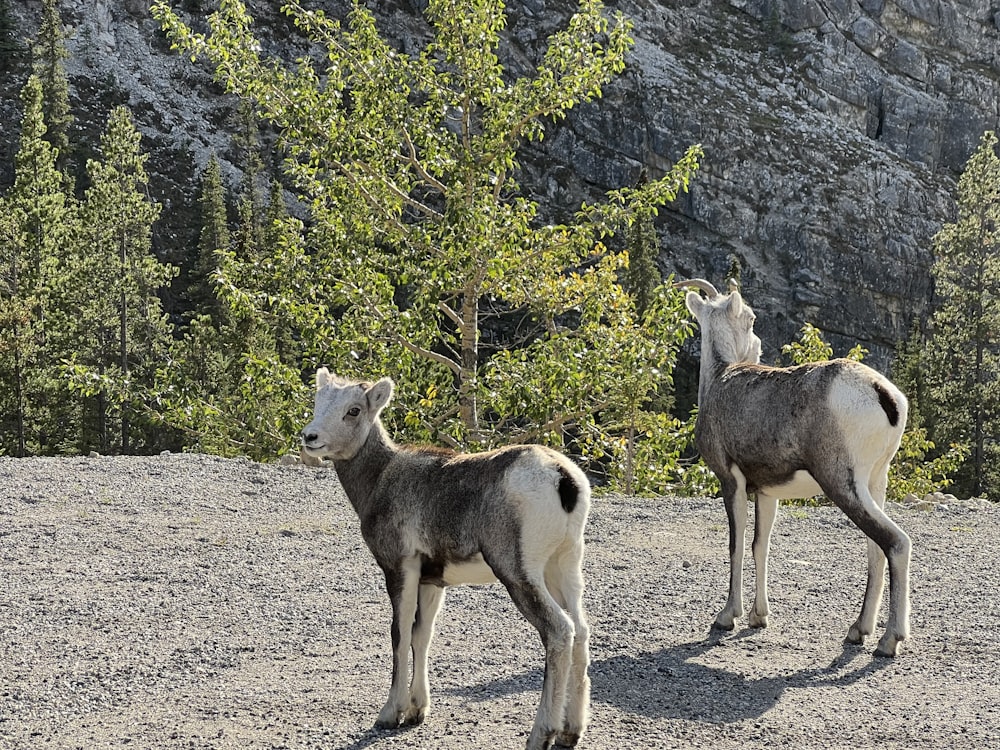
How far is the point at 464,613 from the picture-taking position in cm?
965

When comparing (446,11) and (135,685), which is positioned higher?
(446,11)

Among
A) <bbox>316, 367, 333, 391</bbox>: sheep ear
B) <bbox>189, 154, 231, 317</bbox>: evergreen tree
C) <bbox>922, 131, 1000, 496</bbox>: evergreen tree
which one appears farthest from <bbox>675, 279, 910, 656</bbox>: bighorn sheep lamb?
<bbox>189, 154, 231, 317</bbox>: evergreen tree

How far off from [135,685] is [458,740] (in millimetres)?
2789

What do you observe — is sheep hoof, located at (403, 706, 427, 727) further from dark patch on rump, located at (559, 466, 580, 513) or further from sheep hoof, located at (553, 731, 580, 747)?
dark patch on rump, located at (559, 466, 580, 513)

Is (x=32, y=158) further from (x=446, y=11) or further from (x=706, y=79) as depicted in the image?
(x=706, y=79)

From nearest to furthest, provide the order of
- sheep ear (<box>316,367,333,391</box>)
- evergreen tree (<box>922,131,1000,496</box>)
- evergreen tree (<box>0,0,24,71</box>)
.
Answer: sheep ear (<box>316,367,333,391</box>) → evergreen tree (<box>922,131,1000,496</box>) → evergreen tree (<box>0,0,24,71</box>)

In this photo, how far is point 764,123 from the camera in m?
130

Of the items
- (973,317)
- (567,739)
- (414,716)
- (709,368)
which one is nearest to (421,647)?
(414,716)

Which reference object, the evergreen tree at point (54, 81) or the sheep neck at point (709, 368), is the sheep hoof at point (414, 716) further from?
the evergreen tree at point (54, 81)

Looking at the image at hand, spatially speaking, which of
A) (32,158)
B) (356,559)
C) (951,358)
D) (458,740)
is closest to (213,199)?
(32,158)

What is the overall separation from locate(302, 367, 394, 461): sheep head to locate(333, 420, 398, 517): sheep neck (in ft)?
0.15

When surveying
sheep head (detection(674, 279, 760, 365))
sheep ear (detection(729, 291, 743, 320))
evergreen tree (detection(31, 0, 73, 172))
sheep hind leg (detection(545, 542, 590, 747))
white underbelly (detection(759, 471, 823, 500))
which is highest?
evergreen tree (detection(31, 0, 73, 172))

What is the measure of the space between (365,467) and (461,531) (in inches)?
44.1

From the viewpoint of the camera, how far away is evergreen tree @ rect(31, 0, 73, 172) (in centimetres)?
8762
